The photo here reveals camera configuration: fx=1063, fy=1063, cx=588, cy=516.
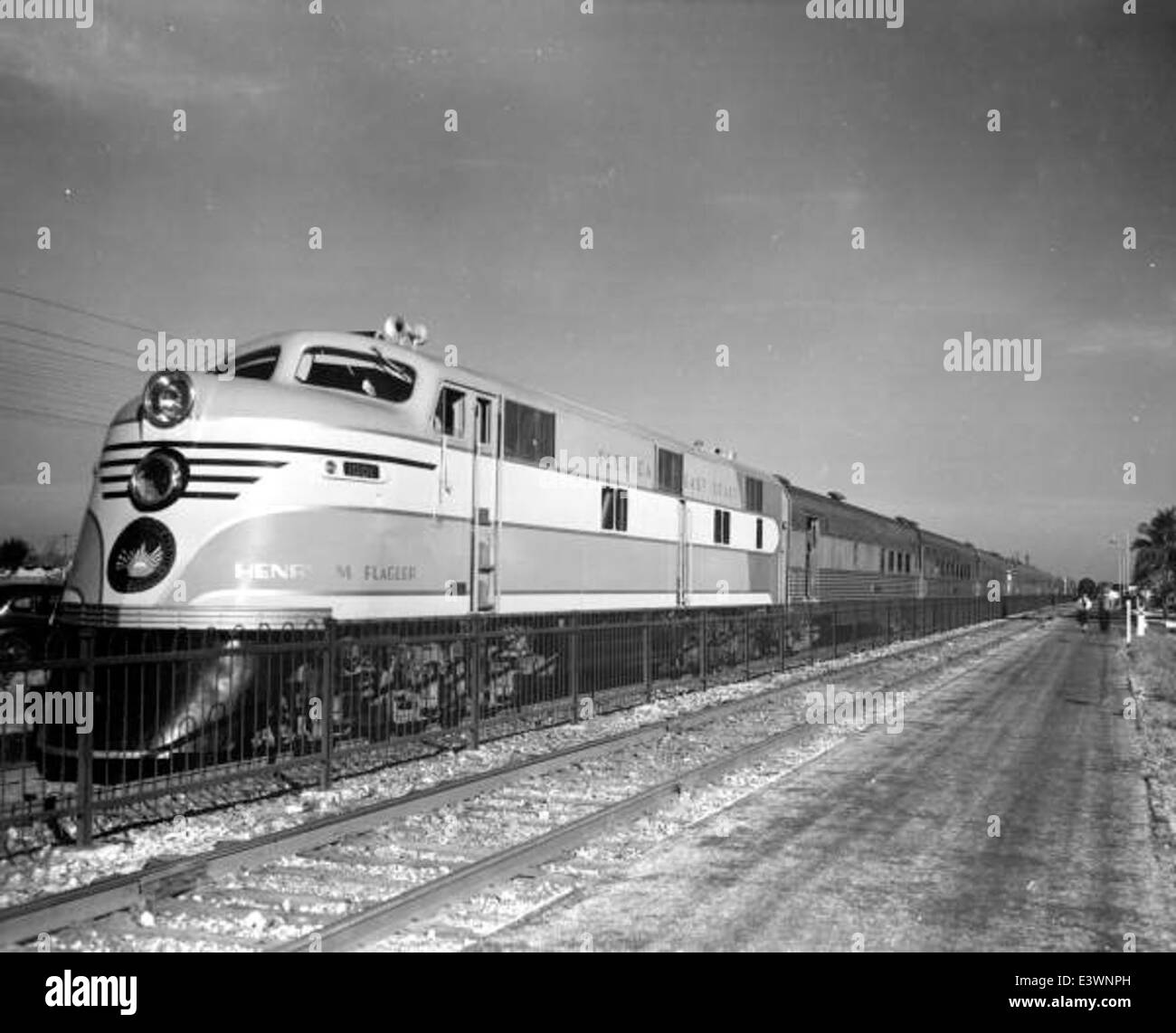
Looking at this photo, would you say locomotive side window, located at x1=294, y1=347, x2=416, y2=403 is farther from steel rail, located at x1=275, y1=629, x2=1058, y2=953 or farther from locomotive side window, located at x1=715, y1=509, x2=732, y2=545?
locomotive side window, located at x1=715, y1=509, x2=732, y2=545

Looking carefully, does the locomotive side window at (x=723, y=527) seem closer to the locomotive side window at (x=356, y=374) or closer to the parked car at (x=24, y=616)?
the locomotive side window at (x=356, y=374)

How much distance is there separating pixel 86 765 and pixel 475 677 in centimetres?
436

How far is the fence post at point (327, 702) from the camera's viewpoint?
8672 mm

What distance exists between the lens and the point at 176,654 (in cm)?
739

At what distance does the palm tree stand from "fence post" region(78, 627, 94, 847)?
211 feet

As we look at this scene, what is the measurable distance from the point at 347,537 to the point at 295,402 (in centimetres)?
128

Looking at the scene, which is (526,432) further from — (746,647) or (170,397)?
(746,647)

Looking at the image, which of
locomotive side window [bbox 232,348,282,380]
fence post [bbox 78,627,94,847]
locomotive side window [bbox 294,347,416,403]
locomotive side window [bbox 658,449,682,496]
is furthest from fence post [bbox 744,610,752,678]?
fence post [bbox 78,627,94,847]

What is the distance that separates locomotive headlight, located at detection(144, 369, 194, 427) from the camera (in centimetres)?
890

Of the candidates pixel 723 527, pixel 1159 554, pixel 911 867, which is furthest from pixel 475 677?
pixel 1159 554

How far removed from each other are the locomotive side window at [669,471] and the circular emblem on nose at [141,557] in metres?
9.64

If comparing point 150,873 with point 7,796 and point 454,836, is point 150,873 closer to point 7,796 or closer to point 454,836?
point 454,836
